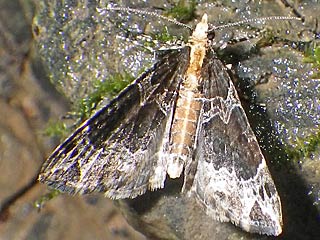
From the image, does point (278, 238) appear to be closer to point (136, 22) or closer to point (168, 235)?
point (168, 235)

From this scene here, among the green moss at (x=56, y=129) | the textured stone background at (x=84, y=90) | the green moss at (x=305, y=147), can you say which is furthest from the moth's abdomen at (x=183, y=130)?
the green moss at (x=56, y=129)

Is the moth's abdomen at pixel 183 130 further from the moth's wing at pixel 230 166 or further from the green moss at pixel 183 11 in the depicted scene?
the green moss at pixel 183 11

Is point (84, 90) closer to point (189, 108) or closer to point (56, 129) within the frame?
point (56, 129)

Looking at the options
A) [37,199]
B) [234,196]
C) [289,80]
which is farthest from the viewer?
[37,199]

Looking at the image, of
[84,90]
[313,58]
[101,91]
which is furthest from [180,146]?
[313,58]

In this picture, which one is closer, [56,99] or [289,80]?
[289,80]

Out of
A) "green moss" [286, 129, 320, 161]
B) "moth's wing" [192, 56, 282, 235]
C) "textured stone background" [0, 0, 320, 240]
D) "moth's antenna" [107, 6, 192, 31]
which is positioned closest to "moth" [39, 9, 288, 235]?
"moth's wing" [192, 56, 282, 235]

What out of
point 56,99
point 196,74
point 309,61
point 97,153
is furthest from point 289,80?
point 56,99
